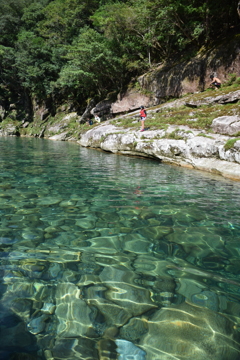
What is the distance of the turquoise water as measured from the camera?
1.96 m

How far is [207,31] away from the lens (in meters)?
21.6

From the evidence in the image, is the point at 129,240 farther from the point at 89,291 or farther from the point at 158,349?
the point at 158,349

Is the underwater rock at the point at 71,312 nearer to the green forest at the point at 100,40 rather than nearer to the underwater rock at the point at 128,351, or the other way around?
the underwater rock at the point at 128,351

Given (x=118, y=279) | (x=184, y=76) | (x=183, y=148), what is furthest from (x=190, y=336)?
(x=184, y=76)

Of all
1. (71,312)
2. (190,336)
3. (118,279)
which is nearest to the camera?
(190,336)

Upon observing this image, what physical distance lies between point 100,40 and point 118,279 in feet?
124

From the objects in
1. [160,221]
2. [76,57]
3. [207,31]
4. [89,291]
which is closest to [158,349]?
[89,291]

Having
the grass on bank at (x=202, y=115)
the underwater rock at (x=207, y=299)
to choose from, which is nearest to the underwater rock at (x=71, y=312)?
the underwater rock at (x=207, y=299)

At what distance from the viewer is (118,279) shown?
2.83 m

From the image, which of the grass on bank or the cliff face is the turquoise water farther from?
the cliff face

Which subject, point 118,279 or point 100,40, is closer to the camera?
point 118,279

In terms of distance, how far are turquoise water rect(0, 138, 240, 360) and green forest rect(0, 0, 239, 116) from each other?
2316 centimetres

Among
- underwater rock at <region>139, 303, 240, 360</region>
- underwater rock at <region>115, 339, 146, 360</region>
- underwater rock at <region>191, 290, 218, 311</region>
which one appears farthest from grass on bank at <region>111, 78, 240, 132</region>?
underwater rock at <region>115, 339, 146, 360</region>

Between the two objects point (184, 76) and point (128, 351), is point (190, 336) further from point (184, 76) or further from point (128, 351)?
point (184, 76)
